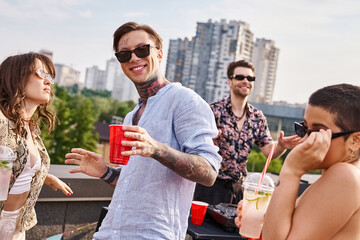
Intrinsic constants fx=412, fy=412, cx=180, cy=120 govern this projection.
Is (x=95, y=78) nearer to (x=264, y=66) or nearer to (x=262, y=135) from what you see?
(x=264, y=66)

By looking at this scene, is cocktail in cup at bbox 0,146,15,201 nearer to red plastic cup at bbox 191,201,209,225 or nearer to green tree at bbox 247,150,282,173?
red plastic cup at bbox 191,201,209,225

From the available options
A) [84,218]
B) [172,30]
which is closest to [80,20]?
[172,30]

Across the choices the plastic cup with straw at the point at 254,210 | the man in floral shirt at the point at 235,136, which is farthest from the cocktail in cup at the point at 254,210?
the man in floral shirt at the point at 235,136

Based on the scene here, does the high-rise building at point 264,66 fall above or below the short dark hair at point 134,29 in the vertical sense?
above

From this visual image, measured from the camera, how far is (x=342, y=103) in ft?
4.75

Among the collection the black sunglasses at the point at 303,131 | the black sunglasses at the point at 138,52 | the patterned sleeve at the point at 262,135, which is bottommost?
the patterned sleeve at the point at 262,135

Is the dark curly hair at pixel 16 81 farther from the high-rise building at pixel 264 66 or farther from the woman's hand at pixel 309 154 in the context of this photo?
the high-rise building at pixel 264 66

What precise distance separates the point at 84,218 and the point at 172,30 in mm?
77318

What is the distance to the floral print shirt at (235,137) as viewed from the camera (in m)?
4.11

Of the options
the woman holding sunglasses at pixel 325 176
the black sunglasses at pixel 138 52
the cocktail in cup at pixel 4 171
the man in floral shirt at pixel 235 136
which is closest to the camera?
the woman holding sunglasses at pixel 325 176

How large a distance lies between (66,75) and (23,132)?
116528mm

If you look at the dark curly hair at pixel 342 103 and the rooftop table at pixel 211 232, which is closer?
the dark curly hair at pixel 342 103

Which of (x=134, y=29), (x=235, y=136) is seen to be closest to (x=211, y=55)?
(x=235, y=136)

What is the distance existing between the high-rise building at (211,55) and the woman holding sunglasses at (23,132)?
63.6 meters
